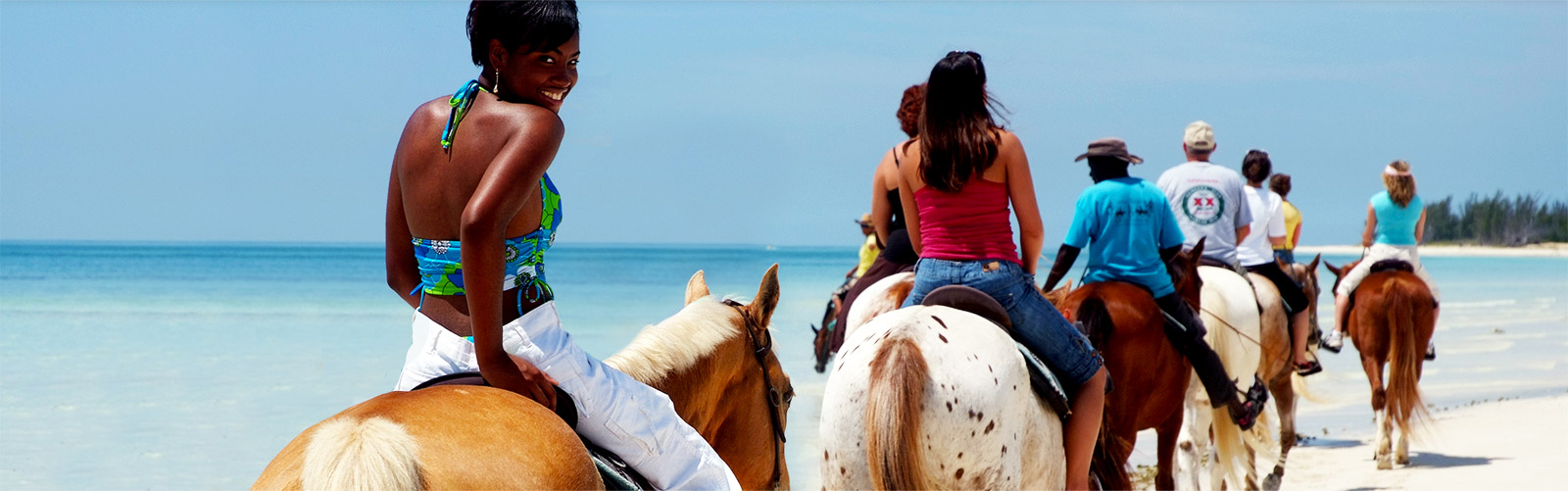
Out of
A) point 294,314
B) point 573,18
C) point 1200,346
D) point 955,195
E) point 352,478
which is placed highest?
point 573,18

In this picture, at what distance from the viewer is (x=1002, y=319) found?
4.00 meters

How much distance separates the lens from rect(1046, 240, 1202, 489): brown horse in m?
4.84

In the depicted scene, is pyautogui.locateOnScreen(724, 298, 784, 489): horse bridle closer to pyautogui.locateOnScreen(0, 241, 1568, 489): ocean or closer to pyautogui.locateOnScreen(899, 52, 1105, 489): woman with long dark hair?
pyautogui.locateOnScreen(0, 241, 1568, 489): ocean

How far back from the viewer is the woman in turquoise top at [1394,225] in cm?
884

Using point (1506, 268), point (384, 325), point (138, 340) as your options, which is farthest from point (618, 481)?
point (1506, 268)

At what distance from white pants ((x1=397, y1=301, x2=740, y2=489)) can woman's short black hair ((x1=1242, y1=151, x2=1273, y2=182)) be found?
7501mm

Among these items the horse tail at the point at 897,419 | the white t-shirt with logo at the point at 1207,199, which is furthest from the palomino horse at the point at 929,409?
the white t-shirt with logo at the point at 1207,199

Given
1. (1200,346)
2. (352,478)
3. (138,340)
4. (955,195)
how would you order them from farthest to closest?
(138,340)
(1200,346)
(955,195)
(352,478)

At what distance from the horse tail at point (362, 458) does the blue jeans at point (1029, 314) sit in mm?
2602

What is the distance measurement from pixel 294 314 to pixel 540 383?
26.8m

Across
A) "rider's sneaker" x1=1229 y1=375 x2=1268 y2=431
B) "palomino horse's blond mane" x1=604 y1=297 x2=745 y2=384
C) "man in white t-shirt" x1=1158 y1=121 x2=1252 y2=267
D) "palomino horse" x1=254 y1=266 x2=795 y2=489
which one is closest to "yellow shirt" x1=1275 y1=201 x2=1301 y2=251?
"man in white t-shirt" x1=1158 y1=121 x2=1252 y2=267

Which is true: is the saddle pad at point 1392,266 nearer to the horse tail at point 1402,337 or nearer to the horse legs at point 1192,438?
the horse tail at point 1402,337

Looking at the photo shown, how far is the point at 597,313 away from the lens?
27.4m

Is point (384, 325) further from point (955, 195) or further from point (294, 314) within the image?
point (955, 195)
